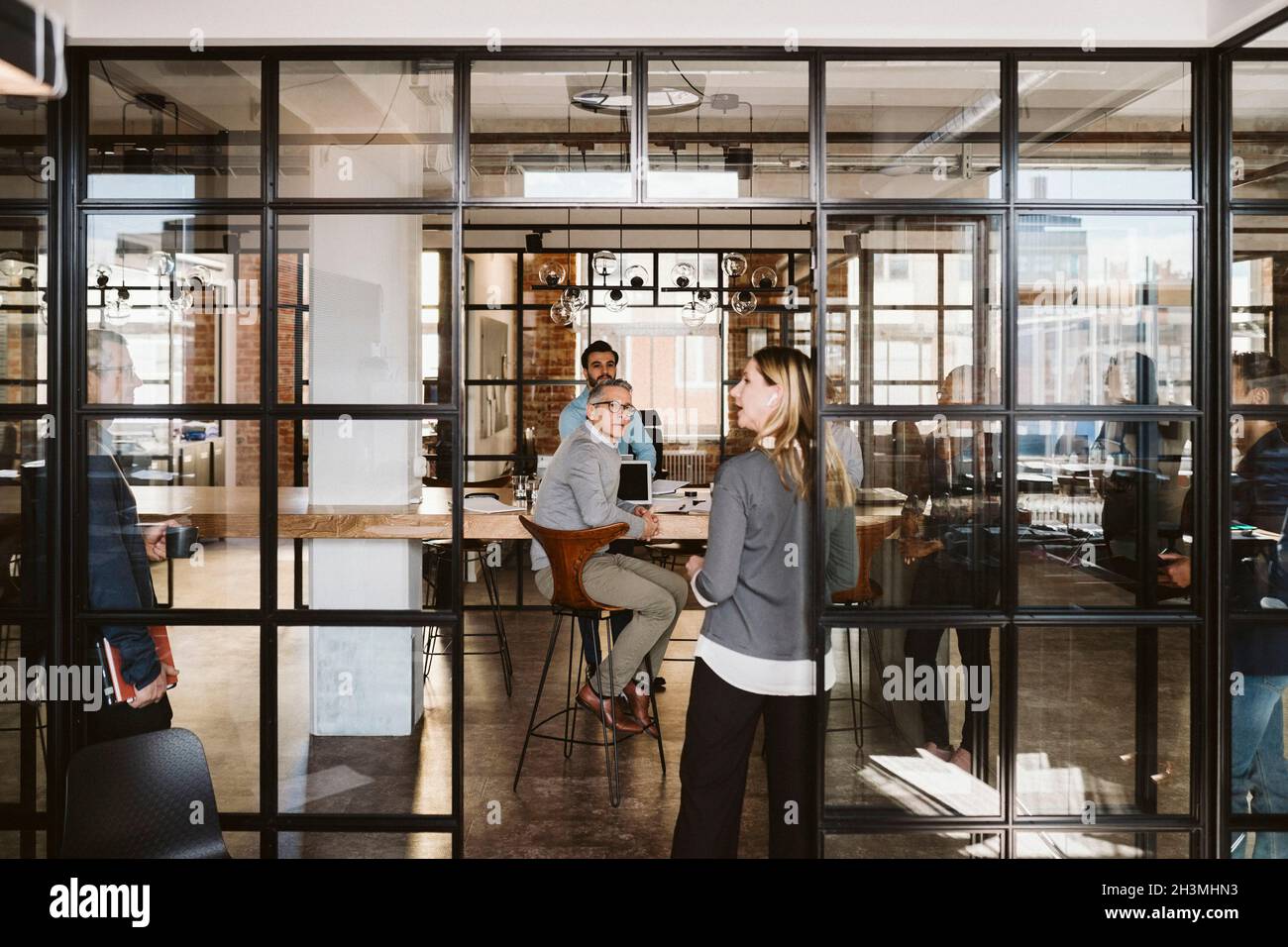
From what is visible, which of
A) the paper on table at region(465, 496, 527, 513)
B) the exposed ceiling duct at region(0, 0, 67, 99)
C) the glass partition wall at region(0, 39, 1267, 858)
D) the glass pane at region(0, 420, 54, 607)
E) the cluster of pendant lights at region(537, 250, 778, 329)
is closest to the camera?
the exposed ceiling duct at region(0, 0, 67, 99)

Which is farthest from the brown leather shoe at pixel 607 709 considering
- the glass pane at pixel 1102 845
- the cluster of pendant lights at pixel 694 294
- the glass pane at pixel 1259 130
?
the cluster of pendant lights at pixel 694 294

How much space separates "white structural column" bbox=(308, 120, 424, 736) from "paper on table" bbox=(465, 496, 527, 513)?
4.51 ft

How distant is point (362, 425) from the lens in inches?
123

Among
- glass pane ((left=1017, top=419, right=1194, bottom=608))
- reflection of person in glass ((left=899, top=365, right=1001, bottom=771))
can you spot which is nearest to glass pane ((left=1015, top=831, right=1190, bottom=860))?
reflection of person in glass ((left=899, top=365, right=1001, bottom=771))

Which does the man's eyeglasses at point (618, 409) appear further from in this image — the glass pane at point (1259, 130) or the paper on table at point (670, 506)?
the glass pane at point (1259, 130)

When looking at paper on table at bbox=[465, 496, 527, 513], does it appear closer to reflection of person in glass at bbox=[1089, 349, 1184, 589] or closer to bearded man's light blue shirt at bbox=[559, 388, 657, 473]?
bearded man's light blue shirt at bbox=[559, 388, 657, 473]

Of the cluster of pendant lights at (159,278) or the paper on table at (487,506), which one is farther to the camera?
the paper on table at (487,506)

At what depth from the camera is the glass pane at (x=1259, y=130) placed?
292cm

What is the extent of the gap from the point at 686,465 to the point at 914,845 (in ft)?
22.3

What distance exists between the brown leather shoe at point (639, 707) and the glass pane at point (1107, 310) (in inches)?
94.0

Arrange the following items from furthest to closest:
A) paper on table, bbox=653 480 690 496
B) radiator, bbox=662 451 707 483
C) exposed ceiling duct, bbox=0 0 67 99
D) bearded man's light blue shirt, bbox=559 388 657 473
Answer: radiator, bbox=662 451 707 483 < bearded man's light blue shirt, bbox=559 388 657 473 < paper on table, bbox=653 480 690 496 < exposed ceiling duct, bbox=0 0 67 99

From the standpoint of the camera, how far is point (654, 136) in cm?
304

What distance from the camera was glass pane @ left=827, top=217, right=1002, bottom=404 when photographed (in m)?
3.02
